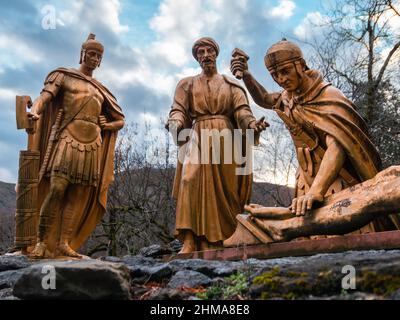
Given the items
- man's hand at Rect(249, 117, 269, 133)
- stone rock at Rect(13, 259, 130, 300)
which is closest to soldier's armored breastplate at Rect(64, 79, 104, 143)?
man's hand at Rect(249, 117, 269, 133)

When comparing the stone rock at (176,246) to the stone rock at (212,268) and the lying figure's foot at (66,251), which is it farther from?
the stone rock at (212,268)

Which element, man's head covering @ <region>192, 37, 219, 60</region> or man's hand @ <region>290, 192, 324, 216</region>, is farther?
man's head covering @ <region>192, 37, 219, 60</region>

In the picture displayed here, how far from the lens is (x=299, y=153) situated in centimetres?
652

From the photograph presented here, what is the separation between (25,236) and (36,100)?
1.93m

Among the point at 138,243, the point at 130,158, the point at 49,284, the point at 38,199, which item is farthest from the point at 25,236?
the point at 130,158

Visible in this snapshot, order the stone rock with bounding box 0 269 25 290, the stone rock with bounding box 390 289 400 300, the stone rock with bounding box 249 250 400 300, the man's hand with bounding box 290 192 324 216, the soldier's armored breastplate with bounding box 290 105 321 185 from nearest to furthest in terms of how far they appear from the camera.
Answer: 1. the stone rock with bounding box 390 289 400 300
2. the stone rock with bounding box 249 250 400 300
3. the stone rock with bounding box 0 269 25 290
4. the man's hand with bounding box 290 192 324 216
5. the soldier's armored breastplate with bounding box 290 105 321 185

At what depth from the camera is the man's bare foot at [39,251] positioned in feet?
23.5

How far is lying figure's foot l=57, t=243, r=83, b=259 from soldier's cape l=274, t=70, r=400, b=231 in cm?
331

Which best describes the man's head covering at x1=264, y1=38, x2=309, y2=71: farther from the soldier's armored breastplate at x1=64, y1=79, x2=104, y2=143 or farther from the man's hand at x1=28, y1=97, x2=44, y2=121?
the man's hand at x1=28, y1=97, x2=44, y2=121

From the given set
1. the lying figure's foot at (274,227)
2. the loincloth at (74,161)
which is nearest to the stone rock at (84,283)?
the lying figure's foot at (274,227)

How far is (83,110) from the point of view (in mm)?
7922

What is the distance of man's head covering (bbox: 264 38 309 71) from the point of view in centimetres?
620

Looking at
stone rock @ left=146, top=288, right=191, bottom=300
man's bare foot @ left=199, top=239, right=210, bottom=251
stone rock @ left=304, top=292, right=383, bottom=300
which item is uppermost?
man's bare foot @ left=199, top=239, right=210, bottom=251
